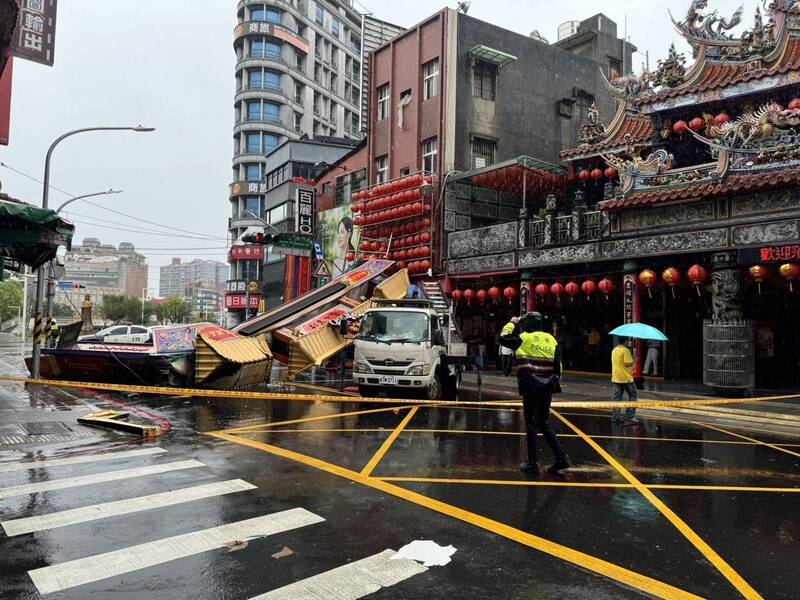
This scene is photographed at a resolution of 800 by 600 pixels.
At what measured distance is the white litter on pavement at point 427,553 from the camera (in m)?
4.26

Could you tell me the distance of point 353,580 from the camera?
3.92m

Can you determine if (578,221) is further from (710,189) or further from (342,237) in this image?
(342,237)

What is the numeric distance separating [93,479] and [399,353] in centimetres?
784

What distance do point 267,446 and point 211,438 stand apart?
1277 millimetres

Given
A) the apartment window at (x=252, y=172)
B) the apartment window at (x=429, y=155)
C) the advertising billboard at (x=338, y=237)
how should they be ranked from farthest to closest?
the apartment window at (x=252, y=172) → the advertising billboard at (x=338, y=237) → the apartment window at (x=429, y=155)

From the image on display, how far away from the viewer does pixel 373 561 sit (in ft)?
14.0

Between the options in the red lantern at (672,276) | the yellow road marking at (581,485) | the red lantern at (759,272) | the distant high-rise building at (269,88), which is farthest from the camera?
the distant high-rise building at (269,88)

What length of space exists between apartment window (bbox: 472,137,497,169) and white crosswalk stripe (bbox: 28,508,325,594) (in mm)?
23926

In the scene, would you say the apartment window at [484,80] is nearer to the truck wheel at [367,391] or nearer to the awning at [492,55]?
the awning at [492,55]

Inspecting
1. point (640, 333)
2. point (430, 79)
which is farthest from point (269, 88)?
point (640, 333)

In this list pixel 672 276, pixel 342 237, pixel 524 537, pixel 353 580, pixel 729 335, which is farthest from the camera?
pixel 342 237

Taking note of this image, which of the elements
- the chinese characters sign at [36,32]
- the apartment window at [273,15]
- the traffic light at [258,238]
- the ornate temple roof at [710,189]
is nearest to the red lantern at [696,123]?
the ornate temple roof at [710,189]

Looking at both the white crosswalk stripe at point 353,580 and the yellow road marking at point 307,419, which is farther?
the yellow road marking at point 307,419

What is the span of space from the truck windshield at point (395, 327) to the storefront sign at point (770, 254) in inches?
343
